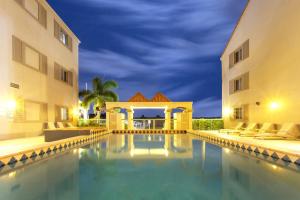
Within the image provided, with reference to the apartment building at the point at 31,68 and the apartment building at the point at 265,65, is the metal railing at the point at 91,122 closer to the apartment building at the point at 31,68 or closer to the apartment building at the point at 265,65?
the apartment building at the point at 31,68

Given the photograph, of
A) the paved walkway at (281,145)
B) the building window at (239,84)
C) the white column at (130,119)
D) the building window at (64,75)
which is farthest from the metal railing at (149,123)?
the paved walkway at (281,145)

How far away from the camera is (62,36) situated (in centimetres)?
2027

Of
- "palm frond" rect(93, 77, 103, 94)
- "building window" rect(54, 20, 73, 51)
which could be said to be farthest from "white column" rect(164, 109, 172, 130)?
"building window" rect(54, 20, 73, 51)

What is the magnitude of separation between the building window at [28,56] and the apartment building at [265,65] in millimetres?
13518

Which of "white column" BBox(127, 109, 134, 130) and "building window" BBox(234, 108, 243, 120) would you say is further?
"white column" BBox(127, 109, 134, 130)

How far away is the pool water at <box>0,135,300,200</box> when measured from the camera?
515cm

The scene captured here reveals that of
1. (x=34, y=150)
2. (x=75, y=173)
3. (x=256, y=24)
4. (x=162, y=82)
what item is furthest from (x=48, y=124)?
(x=162, y=82)

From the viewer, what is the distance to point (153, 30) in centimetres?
7194

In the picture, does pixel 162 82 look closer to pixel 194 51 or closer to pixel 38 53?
pixel 194 51

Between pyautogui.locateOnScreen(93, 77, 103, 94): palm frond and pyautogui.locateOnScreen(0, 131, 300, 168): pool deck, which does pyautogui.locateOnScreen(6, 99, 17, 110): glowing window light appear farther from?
pyautogui.locateOnScreen(93, 77, 103, 94): palm frond

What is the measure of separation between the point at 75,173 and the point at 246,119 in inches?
561

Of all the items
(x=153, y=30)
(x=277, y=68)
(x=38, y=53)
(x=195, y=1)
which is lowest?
(x=277, y=68)

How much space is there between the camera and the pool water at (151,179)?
5152 millimetres

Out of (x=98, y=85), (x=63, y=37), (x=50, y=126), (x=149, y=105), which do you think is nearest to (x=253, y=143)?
(x=50, y=126)
